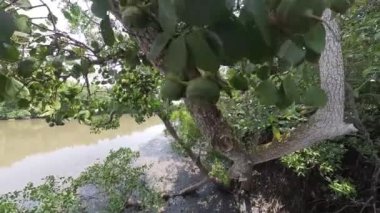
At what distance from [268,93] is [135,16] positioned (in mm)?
142

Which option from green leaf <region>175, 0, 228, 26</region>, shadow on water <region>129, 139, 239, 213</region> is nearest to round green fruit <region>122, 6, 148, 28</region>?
green leaf <region>175, 0, 228, 26</region>

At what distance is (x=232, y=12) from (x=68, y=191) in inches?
102

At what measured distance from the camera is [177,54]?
269 mm

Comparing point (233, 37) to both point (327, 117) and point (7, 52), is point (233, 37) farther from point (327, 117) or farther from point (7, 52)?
point (327, 117)

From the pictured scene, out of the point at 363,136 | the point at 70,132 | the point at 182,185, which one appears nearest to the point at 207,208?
the point at 182,185

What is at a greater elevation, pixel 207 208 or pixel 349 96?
pixel 349 96

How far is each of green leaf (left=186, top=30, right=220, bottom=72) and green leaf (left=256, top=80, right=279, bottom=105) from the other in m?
0.09

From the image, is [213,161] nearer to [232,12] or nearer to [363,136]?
[363,136]

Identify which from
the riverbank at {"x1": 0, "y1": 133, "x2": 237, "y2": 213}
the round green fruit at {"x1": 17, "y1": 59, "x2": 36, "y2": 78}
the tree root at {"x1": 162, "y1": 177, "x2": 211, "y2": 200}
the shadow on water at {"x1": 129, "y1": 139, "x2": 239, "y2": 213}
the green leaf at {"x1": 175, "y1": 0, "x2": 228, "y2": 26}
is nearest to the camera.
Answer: the green leaf at {"x1": 175, "y1": 0, "x2": 228, "y2": 26}

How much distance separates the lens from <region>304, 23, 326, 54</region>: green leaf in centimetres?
27

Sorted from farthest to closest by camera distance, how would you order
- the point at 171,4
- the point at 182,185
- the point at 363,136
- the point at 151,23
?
the point at 182,185
the point at 363,136
the point at 151,23
the point at 171,4

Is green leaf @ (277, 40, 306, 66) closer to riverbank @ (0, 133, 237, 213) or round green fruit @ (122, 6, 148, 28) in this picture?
round green fruit @ (122, 6, 148, 28)

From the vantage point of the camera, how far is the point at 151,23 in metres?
0.33

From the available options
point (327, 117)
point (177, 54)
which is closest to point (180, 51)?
point (177, 54)
